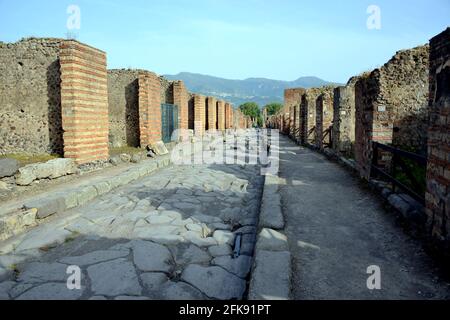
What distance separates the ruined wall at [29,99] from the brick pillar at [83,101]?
432 millimetres

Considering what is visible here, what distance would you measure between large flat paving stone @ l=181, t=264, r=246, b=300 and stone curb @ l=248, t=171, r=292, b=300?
0.24 m

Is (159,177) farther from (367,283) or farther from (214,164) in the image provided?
(367,283)

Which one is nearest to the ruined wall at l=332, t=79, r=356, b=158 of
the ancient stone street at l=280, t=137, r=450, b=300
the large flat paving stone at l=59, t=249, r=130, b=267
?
the ancient stone street at l=280, t=137, r=450, b=300

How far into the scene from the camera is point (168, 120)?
12961 millimetres

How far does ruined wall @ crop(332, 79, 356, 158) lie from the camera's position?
9.57m

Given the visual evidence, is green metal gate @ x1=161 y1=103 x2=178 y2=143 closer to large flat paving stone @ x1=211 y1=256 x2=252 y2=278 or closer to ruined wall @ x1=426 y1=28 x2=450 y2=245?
large flat paving stone @ x1=211 y1=256 x2=252 y2=278

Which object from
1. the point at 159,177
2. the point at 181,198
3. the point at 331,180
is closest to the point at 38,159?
the point at 159,177

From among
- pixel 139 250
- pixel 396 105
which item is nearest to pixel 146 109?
pixel 396 105

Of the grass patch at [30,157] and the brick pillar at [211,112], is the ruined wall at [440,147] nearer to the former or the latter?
the grass patch at [30,157]

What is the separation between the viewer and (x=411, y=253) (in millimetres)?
2953

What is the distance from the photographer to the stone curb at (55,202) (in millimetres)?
3779

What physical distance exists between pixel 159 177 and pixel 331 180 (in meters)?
3.68

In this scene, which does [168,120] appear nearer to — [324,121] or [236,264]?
[324,121]

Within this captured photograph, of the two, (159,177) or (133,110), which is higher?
(133,110)
